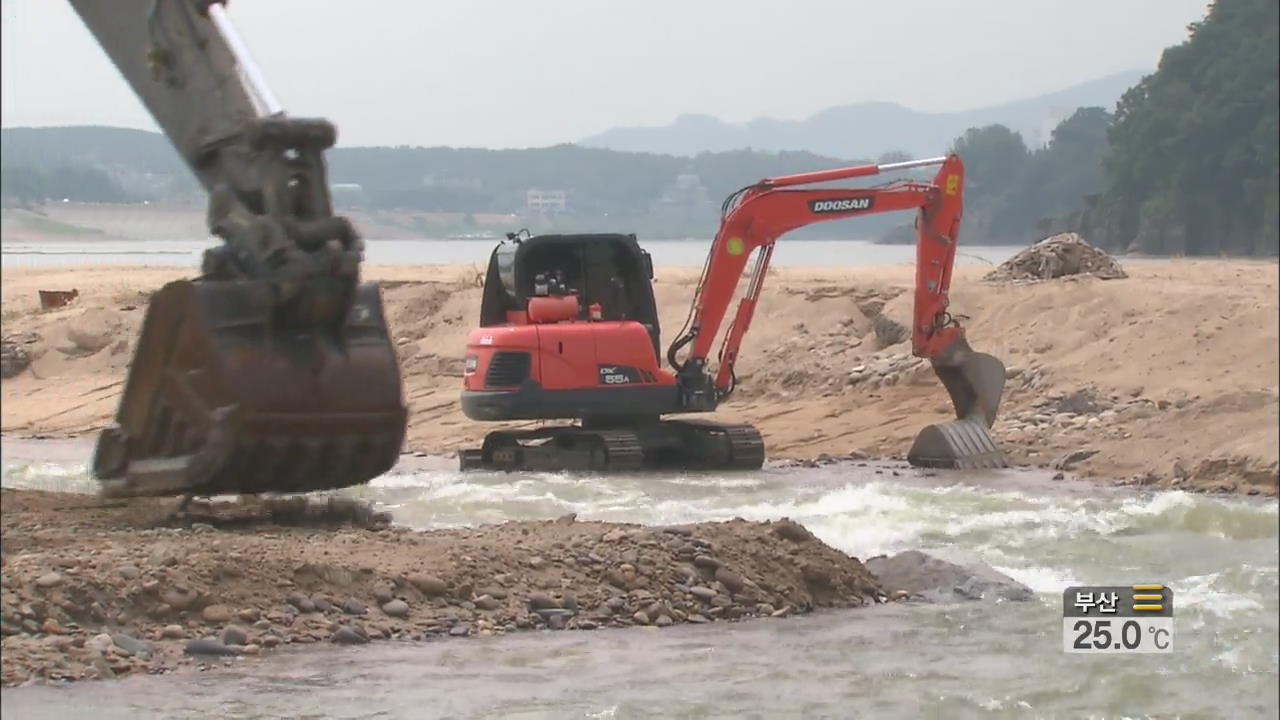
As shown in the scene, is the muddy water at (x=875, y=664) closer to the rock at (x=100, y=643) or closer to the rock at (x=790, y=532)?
the rock at (x=100, y=643)

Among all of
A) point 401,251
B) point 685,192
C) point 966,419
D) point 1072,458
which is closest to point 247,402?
point 401,251

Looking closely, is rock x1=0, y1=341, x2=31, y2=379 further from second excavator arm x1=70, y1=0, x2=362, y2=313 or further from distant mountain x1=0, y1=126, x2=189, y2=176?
second excavator arm x1=70, y1=0, x2=362, y2=313

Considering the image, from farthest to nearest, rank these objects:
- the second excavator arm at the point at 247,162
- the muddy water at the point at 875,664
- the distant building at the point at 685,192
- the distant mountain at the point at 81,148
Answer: the distant building at the point at 685,192 < the muddy water at the point at 875,664 < the distant mountain at the point at 81,148 < the second excavator arm at the point at 247,162

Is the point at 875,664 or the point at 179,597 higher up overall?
the point at 179,597

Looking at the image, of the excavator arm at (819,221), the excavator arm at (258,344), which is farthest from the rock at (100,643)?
the excavator arm at (819,221)

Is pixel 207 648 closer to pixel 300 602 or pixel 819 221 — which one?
pixel 300 602

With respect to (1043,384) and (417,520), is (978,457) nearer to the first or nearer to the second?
(1043,384)
